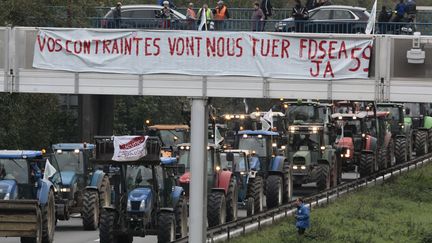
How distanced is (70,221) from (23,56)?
1006cm

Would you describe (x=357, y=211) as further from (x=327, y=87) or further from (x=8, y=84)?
(x=8, y=84)

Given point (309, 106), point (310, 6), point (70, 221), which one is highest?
point (310, 6)

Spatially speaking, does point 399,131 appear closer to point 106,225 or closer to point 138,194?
point 138,194

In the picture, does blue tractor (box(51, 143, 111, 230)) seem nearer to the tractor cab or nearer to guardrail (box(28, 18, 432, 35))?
the tractor cab

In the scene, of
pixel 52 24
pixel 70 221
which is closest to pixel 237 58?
pixel 70 221

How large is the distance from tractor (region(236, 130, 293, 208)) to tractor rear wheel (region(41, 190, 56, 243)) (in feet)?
35.2

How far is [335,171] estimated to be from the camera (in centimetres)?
5156

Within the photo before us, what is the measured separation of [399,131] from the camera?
202ft

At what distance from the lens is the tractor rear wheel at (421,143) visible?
65438mm

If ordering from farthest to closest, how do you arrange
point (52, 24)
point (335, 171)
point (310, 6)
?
point (52, 24)
point (335, 171)
point (310, 6)

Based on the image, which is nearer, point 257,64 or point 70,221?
point 257,64

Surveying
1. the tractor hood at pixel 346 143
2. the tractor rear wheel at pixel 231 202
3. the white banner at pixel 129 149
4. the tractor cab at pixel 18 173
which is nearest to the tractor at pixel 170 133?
the tractor hood at pixel 346 143

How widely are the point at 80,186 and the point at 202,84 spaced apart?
8488mm

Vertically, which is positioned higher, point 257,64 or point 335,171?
point 257,64
